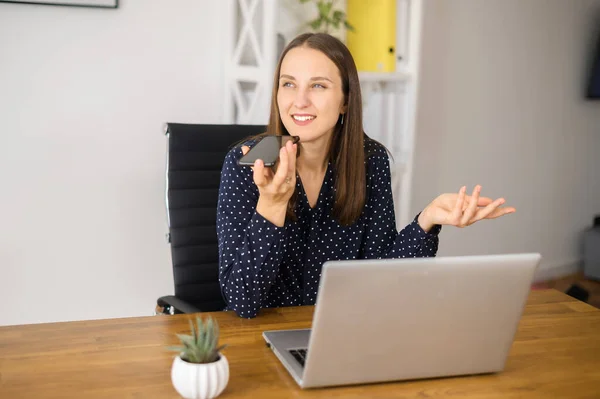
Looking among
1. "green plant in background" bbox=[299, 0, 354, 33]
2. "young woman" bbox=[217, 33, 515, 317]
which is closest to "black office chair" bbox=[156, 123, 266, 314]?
"young woman" bbox=[217, 33, 515, 317]

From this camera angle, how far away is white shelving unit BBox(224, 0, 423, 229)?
105 inches

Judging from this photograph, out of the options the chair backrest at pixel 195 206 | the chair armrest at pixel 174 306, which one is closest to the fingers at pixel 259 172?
the chair armrest at pixel 174 306

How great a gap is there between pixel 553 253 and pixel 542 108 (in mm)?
894

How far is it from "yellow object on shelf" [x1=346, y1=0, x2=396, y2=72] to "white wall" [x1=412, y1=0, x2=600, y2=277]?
63cm

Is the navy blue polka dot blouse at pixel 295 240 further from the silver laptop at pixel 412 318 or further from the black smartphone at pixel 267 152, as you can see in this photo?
the silver laptop at pixel 412 318

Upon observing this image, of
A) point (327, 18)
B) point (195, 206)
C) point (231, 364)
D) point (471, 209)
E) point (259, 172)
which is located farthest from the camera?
point (327, 18)

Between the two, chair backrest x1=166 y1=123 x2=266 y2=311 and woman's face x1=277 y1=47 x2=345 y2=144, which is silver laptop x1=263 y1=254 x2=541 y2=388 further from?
chair backrest x1=166 y1=123 x2=266 y2=311

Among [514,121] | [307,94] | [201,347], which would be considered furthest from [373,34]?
[201,347]

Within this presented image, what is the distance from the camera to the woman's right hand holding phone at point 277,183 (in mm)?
1395

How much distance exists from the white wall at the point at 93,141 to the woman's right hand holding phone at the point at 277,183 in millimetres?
1243

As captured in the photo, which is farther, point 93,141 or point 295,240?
point 93,141

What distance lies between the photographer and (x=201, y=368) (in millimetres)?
1075

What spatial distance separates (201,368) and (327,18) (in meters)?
2.05

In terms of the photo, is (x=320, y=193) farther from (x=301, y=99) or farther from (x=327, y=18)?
(x=327, y=18)
